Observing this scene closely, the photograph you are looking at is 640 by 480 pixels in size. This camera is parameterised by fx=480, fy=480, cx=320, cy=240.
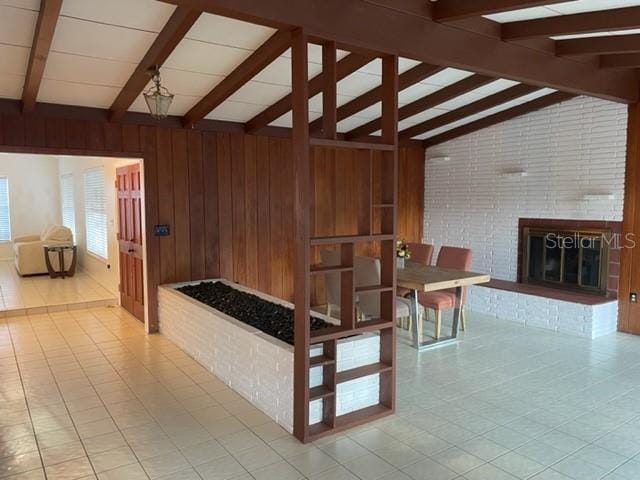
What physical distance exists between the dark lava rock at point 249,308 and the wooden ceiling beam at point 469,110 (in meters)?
3.37

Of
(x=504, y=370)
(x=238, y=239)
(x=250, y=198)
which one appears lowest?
(x=504, y=370)

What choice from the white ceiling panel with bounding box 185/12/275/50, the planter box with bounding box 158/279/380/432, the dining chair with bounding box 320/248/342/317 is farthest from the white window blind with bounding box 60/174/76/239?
the white ceiling panel with bounding box 185/12/275/50

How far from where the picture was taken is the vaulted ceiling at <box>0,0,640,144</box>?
292cm

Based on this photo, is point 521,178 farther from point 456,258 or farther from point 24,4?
point 24,4

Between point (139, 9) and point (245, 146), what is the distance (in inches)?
109

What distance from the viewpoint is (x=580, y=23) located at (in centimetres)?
317

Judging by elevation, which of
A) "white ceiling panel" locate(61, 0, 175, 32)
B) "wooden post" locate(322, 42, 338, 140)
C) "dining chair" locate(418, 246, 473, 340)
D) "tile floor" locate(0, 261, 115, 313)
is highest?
"white ceiling panel" locate(61, 0, 175, 32)

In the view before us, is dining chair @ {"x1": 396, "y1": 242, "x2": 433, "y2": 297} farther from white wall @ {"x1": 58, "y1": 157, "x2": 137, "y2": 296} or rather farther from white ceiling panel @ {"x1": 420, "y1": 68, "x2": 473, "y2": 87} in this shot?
white wall @ {"x1": 58, "y1": 157, "x2": 137, "y2": 296}

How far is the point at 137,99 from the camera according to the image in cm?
457

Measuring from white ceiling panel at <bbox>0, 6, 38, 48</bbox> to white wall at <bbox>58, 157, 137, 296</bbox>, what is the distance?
2148 millimetres

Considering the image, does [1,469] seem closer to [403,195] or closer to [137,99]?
[137,99]

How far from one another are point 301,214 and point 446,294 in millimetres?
2764

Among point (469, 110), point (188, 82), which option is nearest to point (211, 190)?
point (188, 82)

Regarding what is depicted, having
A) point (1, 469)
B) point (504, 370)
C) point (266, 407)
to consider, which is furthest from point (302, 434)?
point (504, 370)
